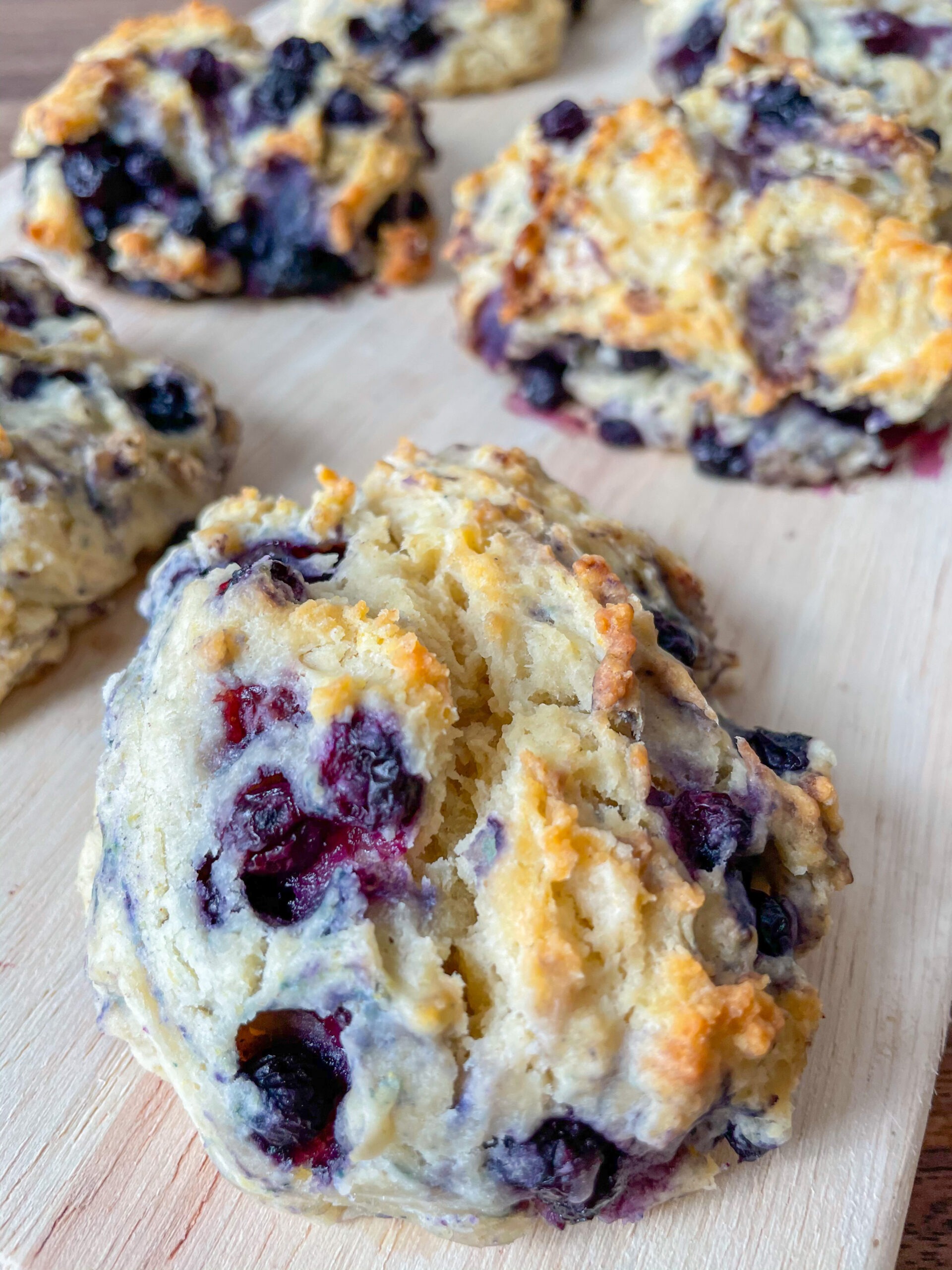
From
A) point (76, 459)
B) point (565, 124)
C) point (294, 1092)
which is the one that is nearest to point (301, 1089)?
point (294, 1092)

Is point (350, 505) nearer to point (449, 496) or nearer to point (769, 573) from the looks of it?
point (449, 496)

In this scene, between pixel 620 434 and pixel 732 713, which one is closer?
pixel 732 713

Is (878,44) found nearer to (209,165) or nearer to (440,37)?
(440,37)

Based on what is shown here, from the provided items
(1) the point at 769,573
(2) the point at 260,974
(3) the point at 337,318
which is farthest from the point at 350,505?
(3) the point at 337,318

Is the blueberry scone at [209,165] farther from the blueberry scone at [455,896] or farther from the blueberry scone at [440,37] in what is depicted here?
the blueberry scone at [455,896]

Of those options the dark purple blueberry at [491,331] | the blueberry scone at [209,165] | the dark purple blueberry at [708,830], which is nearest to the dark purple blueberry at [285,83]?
the blueberry scone at [209,165]

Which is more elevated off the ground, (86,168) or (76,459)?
(86,168)

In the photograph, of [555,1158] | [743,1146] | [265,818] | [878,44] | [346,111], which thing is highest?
[878,44]
